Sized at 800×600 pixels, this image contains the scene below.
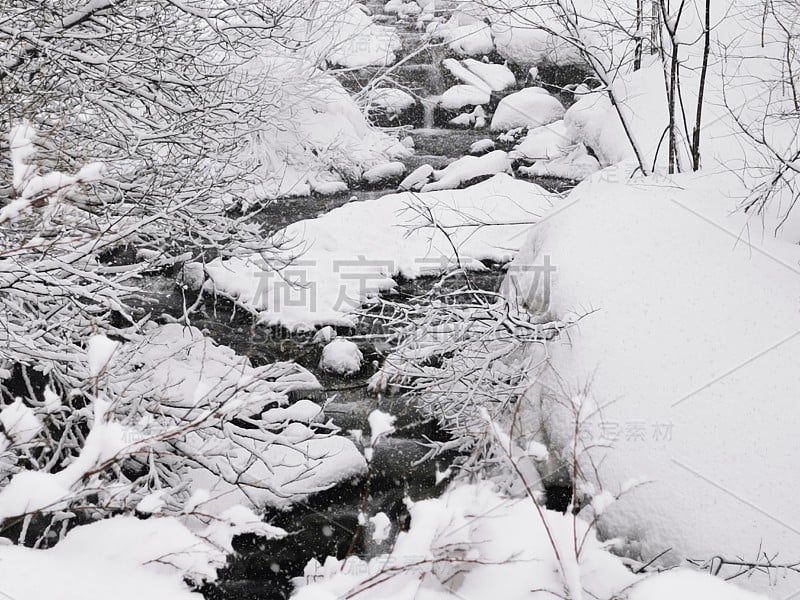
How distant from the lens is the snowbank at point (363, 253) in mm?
8109

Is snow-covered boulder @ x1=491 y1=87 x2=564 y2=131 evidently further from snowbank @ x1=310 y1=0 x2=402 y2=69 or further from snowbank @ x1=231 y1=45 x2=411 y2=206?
snowbank @ x1=310 y1=0 x2=402 y2=69

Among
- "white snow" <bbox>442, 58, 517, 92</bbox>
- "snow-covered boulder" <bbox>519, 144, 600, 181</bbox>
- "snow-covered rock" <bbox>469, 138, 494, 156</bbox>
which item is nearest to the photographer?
"snow-covered boulder" <bbox>519, 144, 600, 181</bbox>

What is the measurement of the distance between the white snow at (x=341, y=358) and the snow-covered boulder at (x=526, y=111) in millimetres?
7037

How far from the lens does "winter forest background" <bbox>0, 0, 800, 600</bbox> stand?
5.57ft

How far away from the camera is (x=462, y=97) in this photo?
44.9 feet

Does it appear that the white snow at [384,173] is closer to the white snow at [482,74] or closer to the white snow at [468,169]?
the white snow at [468,169]

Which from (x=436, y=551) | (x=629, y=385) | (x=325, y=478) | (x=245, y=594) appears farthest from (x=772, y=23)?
(x=436, y=551)

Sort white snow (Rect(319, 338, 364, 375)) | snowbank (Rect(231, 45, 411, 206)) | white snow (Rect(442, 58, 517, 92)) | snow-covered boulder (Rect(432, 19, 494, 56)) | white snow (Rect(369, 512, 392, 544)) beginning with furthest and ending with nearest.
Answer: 1. snow-covered boulder (Rect(432, 19, 494, 56))
2. white snow (Rect(442, 58, 517, 92))
3. snowbank (Rect(231, 45, 411, 206))
4. white snow (Rect(319, 338, 364, 375))
5. white snow (Rect(369, 512, 392, 544))

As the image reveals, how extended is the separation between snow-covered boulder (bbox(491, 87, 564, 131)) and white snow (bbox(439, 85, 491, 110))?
573 mm

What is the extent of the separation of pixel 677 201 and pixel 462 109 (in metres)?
8.34

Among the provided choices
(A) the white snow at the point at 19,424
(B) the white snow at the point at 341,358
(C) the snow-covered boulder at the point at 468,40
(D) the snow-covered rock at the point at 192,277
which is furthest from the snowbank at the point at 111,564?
(C) the snow-covered boulder at the point at 468,40

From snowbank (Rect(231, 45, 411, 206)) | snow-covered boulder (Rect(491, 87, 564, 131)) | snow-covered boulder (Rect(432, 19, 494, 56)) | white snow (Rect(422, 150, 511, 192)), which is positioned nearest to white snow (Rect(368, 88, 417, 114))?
snowbank (Rect(231, 45, 411, 206))

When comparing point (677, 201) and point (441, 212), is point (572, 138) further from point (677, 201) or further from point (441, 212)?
point (677, 201)

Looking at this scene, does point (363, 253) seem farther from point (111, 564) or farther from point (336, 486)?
point (111, 564)
